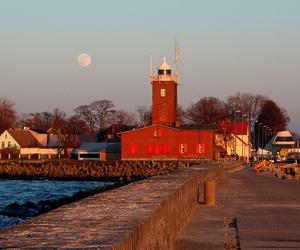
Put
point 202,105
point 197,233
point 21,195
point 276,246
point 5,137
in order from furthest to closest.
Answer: point 202,105, point 5,137, point 21,195, point 197,233, point 276,246

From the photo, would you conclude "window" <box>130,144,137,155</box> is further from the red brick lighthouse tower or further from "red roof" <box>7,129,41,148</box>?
"red roof" <box>7,129,41,148</box>

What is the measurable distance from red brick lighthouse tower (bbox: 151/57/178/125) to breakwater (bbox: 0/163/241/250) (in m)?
83.4

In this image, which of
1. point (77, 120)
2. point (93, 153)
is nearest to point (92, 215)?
point (93, 153)

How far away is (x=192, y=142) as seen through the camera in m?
96.2

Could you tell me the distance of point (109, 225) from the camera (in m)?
9.78

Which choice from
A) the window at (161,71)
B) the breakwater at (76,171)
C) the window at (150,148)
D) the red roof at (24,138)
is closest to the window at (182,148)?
the window at (150,148)

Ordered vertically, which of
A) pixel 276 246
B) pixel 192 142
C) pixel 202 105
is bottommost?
pixel 276 246

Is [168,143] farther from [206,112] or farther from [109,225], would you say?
[109,225]

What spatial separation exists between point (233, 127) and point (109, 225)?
4872 inches

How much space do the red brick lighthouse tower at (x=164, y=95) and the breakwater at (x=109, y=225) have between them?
3285 inches

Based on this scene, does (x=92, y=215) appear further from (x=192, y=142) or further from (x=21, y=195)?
(x=192, y=142)

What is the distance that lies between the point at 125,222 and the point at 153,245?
94 cm

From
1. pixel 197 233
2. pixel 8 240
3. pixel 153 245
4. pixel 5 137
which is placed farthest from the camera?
pixel 5 137

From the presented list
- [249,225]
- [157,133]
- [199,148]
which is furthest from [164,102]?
[249,225]
